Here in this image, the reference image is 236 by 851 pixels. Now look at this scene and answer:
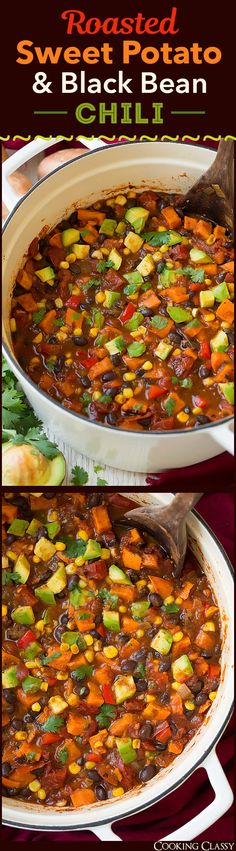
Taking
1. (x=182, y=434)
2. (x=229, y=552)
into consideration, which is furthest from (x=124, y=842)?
(x=182, y=434)

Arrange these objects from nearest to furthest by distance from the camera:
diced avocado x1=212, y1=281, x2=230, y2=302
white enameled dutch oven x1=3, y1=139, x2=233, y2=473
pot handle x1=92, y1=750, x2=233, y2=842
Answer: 1. pot handle x1=92, y1=750, x2=233, y2=842
2. white enameled dutch oven x1=3, y1=139, x2=233, y2=473
3. diced avocado x1=212, y1=281, x2=230, y2=302

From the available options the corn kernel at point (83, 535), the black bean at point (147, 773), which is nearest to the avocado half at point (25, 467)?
the corn kernel at point (83, 535)

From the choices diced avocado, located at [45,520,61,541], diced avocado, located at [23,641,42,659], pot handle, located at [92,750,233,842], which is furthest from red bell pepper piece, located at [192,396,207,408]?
pot handle, located at [92,750,233,842]

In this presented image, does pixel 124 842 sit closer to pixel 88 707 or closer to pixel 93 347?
pixel 88 707

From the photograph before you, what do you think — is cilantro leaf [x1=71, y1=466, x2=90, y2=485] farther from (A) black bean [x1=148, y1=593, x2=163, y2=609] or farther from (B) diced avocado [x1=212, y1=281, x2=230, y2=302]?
(B) diced avocado [x1=212, y1=281, x2=230, y2=302]

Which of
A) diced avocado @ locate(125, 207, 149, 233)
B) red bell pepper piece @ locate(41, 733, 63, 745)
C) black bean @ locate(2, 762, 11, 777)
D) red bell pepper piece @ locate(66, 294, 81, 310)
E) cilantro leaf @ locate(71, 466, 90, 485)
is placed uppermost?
diced avocado @ locate(125, 207, 149, 233)

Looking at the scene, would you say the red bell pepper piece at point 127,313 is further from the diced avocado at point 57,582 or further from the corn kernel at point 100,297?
the diced avocado at point 57,582

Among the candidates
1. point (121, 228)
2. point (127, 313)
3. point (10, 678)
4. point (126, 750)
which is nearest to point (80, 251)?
point (121, 228)
